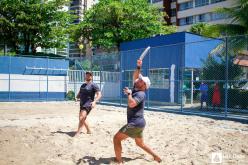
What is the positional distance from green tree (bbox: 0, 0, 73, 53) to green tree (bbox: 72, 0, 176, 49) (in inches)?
185

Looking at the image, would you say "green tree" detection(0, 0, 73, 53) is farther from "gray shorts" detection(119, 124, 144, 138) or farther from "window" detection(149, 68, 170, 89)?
"gray shorts" detection(119, 124, 144, 138)

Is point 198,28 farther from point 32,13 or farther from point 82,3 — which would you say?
point 82,3

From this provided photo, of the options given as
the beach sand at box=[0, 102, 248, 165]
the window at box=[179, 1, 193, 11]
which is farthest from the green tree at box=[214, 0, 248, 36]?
the window at box=[179, 1, 193, 11]

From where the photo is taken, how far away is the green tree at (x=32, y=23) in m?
30.2

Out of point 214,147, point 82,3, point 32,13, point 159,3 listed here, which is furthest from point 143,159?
point 82,3

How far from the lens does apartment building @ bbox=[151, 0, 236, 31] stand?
4924cm

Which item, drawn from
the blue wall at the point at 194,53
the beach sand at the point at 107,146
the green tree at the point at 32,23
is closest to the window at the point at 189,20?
the green tree at the point at 32,23

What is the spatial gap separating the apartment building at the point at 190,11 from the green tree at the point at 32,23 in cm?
2341

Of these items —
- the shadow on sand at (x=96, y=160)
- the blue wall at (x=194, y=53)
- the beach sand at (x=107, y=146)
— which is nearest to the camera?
the shadow on sand at (x=96, y=160)

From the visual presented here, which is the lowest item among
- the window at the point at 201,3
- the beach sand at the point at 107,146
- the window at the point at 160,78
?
the beach sand at the point at 107,146

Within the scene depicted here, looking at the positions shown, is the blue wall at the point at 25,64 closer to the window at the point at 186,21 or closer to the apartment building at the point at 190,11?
the apartment building at the point at 190,11

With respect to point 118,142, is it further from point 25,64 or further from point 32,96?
point 25,64

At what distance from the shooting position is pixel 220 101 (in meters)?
16.5

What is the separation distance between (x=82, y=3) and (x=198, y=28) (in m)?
79.5
